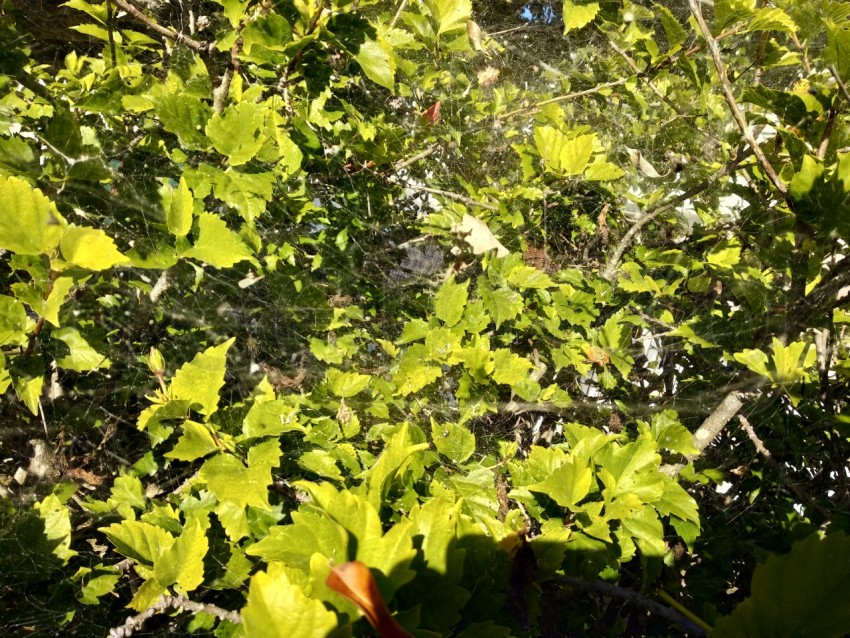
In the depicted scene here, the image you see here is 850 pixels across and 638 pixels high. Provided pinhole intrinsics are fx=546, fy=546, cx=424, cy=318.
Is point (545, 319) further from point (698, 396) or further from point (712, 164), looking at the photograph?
point (712, 164)

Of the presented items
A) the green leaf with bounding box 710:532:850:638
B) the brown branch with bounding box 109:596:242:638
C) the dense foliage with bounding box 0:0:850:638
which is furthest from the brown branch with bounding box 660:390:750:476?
the brown branch with bounding box 109:596:242:638

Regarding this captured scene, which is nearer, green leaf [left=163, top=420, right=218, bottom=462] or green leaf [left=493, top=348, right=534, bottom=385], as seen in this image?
green leaf [left=163, top=420, right=218, bottom=462]

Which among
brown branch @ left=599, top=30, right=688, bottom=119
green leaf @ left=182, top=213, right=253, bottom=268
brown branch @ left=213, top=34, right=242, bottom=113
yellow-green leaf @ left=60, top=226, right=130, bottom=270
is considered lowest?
green leaf @ left=182, top=213, right=253, bottom=268

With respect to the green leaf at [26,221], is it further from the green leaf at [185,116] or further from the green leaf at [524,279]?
the green leaf at [524,279]

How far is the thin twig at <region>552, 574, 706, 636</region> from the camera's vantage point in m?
0.55

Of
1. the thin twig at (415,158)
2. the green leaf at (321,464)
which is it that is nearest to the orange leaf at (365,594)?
the green leaf at (321,464)

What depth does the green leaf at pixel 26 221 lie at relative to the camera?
0.64 meters

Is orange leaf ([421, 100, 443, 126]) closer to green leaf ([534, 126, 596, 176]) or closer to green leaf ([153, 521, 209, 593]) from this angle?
green leaf ([534, 126, 596, 176])

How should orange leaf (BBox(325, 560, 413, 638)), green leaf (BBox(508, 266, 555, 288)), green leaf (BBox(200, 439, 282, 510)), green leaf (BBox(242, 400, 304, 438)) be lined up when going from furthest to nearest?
1. green leaf (BBox(508, 266, 555, 288))
2. green leaf (BBox(242, 400, 304, 438))
3. green leaf (BBox(200, 439, 282, 510))
4. orange leaf (BBox(325, 560, 413, 638))

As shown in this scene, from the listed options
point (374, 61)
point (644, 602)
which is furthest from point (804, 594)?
point (374, 61)

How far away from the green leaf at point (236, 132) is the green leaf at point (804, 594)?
92cm

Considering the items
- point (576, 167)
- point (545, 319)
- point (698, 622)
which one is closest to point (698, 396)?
point (545, 319)

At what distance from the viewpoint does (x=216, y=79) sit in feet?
4.33

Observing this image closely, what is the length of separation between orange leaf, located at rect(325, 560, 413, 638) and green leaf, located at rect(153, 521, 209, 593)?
1.52ft
